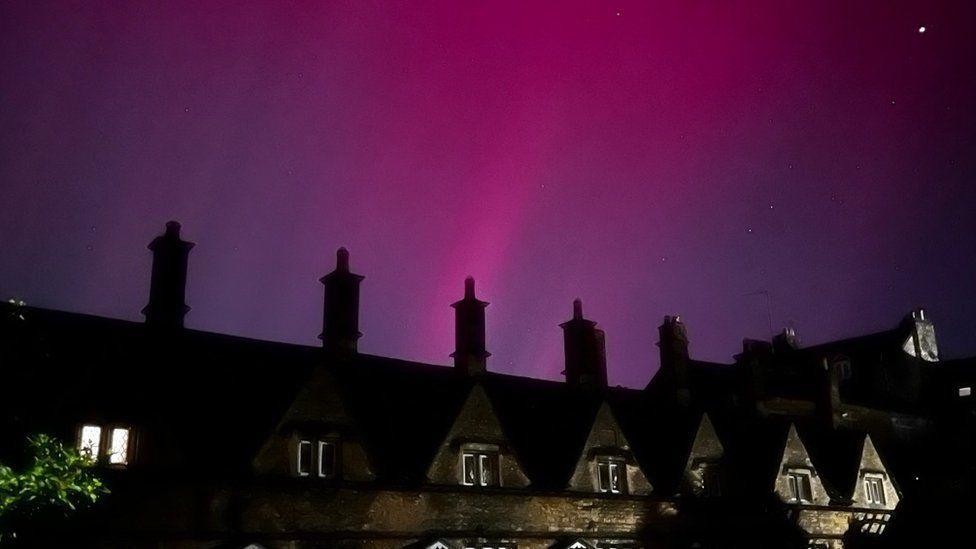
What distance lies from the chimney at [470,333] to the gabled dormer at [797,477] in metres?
14.1

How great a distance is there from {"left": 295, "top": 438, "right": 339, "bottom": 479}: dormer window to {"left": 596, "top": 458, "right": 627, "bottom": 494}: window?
1085 cm

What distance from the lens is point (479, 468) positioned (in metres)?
34.1

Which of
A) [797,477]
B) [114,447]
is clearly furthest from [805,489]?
[114,447]

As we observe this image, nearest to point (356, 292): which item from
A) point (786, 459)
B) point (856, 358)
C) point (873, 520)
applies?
point (786, 459)

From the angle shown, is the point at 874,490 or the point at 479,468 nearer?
the point at 479,468

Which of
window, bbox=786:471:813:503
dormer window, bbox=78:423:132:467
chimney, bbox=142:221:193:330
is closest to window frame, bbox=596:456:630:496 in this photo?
window, bbox=786:471:813:503

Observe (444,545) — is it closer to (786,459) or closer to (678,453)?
(678,453)

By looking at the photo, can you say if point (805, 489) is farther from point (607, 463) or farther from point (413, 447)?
point (413, 447)

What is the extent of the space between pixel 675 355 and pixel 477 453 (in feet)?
45.9

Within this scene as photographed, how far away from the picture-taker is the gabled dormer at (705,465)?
130ft

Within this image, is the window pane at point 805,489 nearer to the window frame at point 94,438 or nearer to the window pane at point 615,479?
the window pane at point 615,479

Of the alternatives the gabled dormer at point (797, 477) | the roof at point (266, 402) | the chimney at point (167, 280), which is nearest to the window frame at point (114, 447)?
the roof at point (266, 402)

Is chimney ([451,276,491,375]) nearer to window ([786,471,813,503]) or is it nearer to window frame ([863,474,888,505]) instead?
window ([786,471,813,503])

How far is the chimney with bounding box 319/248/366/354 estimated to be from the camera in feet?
113
